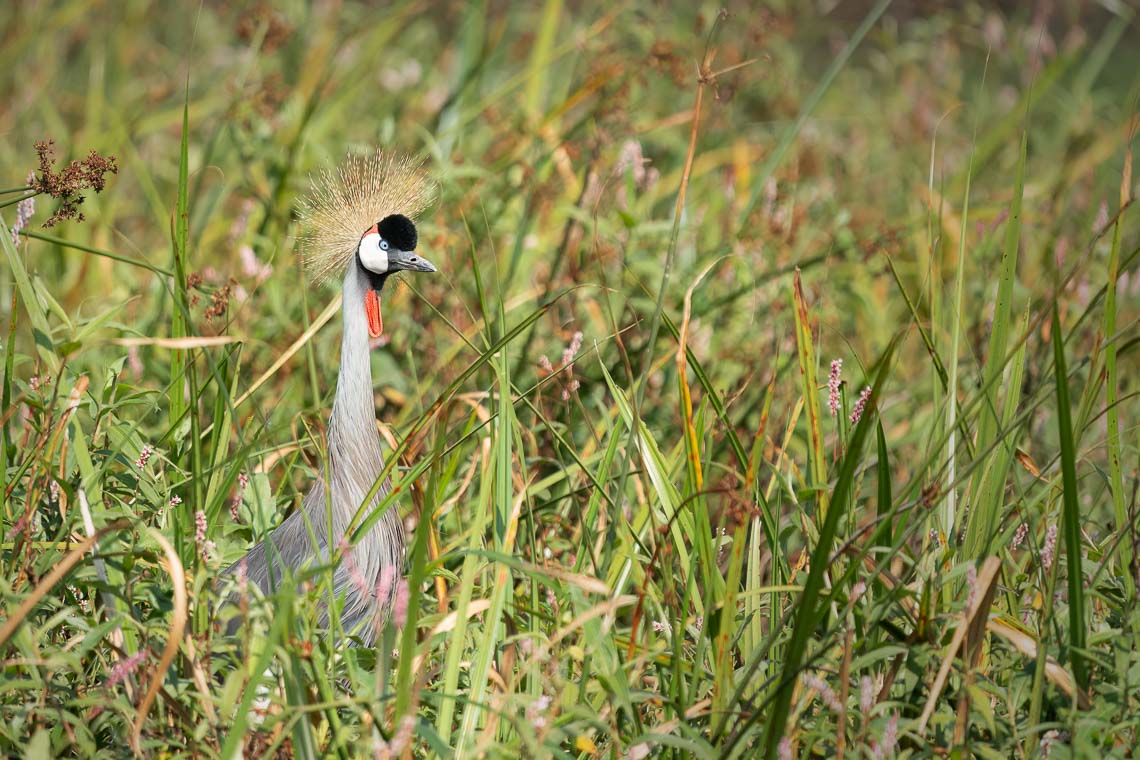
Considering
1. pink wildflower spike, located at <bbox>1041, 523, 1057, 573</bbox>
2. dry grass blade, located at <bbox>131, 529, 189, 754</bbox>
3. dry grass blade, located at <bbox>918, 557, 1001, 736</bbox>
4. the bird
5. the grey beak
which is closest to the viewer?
dry grass blade, located at <bbox>131, 529, 189, 754</bbox>

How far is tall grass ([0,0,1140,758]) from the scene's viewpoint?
1.91 metres

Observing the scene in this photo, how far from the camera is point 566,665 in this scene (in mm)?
2232

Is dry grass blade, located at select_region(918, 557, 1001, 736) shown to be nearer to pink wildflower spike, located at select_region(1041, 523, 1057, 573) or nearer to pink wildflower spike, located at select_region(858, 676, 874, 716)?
pink wildflower spike, located at select_region(858, 676, 874, 716)

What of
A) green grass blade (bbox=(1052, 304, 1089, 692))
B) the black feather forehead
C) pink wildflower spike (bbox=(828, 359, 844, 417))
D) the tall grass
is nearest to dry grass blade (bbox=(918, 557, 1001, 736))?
the tall grass

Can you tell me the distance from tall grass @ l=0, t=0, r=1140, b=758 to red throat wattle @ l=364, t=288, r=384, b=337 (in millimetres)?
142

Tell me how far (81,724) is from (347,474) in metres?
→ 0.88

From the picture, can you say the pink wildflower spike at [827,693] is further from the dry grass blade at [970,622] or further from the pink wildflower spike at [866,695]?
the dry grass blade at [970,622]

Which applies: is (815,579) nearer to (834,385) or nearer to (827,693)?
(827,693)

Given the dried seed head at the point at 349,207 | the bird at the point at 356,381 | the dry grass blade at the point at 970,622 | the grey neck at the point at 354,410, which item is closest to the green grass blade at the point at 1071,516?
the dry grass blade at the point at 970,622

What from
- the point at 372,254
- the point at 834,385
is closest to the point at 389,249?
the point at 372,254

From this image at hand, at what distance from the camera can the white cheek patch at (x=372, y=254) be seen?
8.58ft

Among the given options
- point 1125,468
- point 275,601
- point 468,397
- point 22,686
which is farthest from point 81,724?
point 1125,468

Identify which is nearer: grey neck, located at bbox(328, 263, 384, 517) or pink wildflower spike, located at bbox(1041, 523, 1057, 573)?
pink wildflower spike, located at bbox(1041, 523, 1057, 573)

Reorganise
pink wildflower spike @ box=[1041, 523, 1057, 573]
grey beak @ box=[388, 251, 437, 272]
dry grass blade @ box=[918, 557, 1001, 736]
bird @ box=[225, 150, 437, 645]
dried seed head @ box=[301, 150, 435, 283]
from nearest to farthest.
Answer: dry grass blade @ box=[918, 557, 1001, 736]
pink wildflower spike @ box=[1041, 523, 1057, 573]
bird @ box=[225, 150, 437, 645]
grey beak @ box=[388, 251, 437, 272]
dried seed head @ box=[301, 150, 435, 283]
